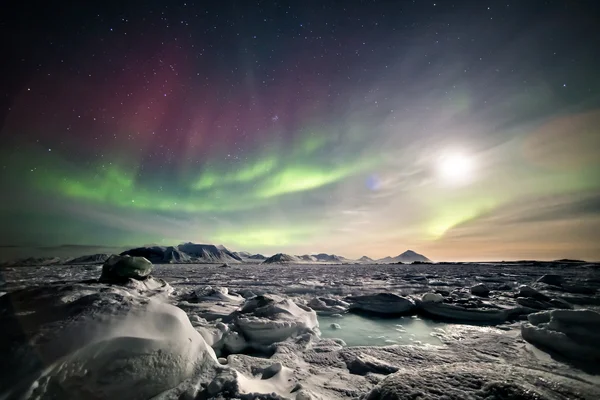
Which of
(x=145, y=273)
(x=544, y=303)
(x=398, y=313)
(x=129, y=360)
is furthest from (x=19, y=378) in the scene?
(x=544, y=303)

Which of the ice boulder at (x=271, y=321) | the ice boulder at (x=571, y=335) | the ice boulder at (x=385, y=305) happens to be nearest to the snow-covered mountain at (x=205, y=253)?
the ice boulder at (x=385, y=305)

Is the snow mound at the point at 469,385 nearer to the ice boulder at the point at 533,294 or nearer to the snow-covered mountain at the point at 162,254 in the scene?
the ice boulder at the point at 533,294

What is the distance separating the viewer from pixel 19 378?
2.40m

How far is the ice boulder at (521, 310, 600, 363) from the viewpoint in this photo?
15.1 feet

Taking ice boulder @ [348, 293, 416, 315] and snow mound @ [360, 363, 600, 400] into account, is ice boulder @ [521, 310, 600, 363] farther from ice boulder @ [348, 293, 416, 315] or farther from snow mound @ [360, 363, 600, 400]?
ice boulder @ [348, 293, 416, 315]

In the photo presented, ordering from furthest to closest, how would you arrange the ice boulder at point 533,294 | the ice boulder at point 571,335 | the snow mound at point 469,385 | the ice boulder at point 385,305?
the ice boulder at point 533,294
the ice boulder at point 385,305
the ice boulder at point 571,335
the snow mound at point 469,385

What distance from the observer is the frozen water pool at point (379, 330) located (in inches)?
234

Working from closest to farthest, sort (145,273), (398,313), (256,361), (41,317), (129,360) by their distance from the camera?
(129,360) → (41,317) → (256,361) → (398,313) → (145,273)

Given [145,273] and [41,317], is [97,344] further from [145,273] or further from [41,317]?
[145,273]

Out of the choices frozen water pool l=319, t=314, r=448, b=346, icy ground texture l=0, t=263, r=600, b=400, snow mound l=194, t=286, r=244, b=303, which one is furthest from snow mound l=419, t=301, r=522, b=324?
snow mound l=194, t=286, r=244, b=303

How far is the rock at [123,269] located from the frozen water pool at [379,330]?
9.13 meters

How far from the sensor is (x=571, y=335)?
4.97 metres

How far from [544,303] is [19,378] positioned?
545 inches

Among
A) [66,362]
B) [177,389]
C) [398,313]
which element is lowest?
[398,313]
